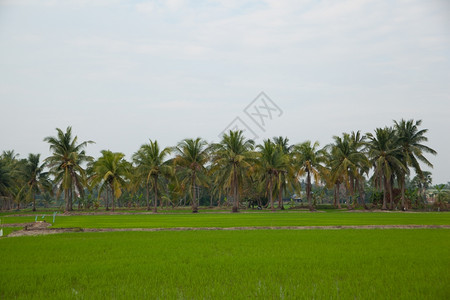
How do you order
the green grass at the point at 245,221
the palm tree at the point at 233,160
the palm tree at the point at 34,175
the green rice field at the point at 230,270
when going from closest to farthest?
the green rice field at the point at 230,270
the green grass at the point at 245,221
the palm tree at the point at 233,160
the palm tree at the point at 34,175

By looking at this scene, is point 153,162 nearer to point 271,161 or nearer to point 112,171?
point 112,171

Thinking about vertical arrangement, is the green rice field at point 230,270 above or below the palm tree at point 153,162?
below

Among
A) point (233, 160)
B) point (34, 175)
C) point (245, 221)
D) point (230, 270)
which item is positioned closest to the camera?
point (230, 270)

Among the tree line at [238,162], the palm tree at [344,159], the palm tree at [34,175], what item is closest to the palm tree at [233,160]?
the tree line at [238,162]

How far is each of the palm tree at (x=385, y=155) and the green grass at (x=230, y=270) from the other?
37.0 metres

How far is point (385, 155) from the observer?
49.4 metres

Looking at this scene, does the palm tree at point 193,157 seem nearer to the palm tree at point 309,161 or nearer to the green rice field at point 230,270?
the palm tree at point 309,161

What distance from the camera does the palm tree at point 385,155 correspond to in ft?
160

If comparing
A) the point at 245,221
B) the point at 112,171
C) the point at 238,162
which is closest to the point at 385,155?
the point at 238,162

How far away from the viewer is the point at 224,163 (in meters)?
47.9

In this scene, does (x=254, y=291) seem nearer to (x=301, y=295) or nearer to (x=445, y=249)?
(x=301, y=295)

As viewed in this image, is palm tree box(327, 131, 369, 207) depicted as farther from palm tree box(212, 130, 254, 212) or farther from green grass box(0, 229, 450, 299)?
green grass box(0, 229, 450, 299)

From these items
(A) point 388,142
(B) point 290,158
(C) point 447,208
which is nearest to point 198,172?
(B) point 290,158

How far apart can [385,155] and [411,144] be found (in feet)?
13.2
